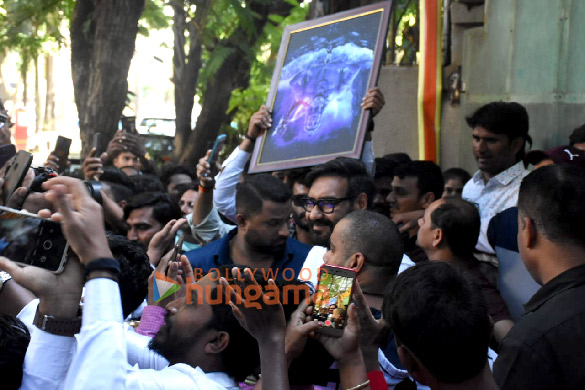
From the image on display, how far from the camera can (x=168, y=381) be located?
2537 mm

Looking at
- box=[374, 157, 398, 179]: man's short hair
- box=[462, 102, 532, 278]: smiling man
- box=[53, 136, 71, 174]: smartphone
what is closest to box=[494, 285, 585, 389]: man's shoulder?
box=[462, 102, 532, 278]: smiling man

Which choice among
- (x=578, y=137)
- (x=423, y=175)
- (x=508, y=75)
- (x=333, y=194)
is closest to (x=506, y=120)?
(x=578, y=137)

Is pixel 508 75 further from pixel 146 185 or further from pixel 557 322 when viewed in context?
pixel 557 322

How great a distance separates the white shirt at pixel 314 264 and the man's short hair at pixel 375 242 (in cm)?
55

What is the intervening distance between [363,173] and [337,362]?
8.19ft

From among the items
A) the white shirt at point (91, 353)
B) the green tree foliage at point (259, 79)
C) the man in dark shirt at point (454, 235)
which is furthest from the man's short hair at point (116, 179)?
the green tree foliage at point (259, 79)

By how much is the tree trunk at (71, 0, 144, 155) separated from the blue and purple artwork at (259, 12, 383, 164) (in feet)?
11.6

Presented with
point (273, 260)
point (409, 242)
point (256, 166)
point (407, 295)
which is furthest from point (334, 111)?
point (407, 295)

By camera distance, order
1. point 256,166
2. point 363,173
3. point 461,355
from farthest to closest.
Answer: point 256,166 < point 363,173 < point 461,355

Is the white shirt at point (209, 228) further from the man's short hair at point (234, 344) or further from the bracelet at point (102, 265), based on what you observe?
the bracelet at point (102, 265)

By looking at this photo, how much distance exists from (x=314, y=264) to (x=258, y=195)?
2.30 ft

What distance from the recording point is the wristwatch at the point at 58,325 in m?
2.29

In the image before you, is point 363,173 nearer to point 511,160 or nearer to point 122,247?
point 511,160

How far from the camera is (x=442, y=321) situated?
236 centimetres
